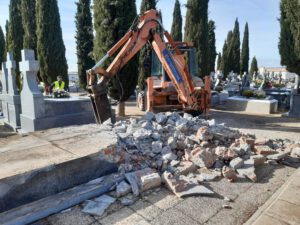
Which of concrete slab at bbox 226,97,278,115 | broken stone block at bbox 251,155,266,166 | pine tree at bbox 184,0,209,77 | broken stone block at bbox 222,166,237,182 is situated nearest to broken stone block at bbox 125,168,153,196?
broken stone block at bbox 222,166,237,182

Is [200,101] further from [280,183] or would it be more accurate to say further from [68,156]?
[68,156]

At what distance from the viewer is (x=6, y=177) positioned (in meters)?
2.63

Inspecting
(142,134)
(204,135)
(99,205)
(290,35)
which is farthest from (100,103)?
(290,35)

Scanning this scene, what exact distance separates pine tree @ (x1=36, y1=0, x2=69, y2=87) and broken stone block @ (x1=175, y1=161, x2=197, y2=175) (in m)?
12.6

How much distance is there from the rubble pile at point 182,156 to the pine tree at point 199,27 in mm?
10479

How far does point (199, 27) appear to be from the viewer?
14.7 meters

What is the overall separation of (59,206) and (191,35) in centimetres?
1397

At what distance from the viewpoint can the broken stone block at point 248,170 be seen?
145 inches

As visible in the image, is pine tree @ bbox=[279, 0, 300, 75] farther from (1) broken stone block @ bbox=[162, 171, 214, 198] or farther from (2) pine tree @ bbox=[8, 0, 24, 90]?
(2) pine tree @ bbox=[8, 0, 24, 90]

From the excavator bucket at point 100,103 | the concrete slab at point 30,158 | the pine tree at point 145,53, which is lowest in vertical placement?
the concrete slab at point 30,158

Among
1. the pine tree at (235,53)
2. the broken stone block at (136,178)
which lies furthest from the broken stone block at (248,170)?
the pine tree at (235,53)

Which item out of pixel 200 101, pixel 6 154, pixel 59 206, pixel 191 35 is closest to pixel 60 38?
pixel 191 35

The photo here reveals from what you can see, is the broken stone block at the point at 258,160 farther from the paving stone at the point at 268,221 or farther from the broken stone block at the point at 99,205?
the broken stone block at the point at 99,205

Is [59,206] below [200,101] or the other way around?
below
